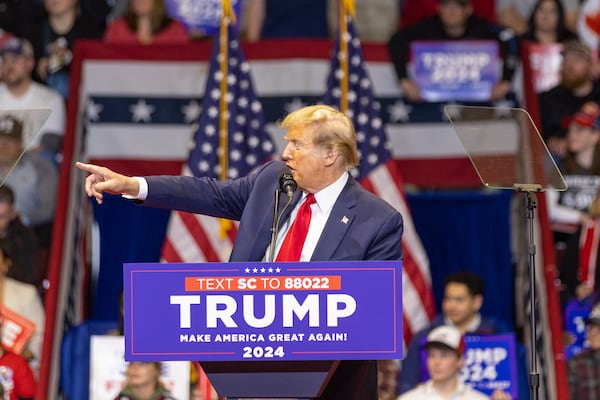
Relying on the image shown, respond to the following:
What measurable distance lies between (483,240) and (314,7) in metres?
2.18

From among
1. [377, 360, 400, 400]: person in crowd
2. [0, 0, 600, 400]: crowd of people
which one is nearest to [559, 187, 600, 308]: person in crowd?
[0, 0, 600, 400]: crowd of people

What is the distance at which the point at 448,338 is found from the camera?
746 cm

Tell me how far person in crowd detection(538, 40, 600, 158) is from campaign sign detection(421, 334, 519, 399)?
72.9 inches

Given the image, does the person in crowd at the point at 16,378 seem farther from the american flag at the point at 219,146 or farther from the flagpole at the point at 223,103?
the flagpole at the point at 223,103

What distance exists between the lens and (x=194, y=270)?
397 cm

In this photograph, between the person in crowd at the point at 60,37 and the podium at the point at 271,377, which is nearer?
the podium at the point at 271,377

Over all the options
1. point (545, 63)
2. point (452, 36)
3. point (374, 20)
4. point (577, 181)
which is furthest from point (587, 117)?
point (374, 20)

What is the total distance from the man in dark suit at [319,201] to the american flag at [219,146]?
3.29 metres

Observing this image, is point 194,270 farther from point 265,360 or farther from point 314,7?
point 314,7

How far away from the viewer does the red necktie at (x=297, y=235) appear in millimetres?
4419

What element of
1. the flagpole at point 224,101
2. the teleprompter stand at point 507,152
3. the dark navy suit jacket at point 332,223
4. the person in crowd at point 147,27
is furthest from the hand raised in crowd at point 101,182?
the person in crowd at point 147,27

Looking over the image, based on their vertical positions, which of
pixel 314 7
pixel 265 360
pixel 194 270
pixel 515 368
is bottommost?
pixel 265 360

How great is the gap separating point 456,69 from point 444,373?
7.44ft

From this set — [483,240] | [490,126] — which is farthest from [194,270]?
[483,240]
